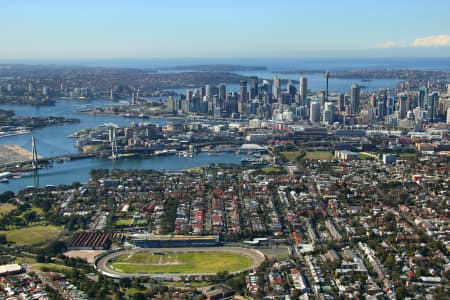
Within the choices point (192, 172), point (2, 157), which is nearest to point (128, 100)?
point (2, 157)

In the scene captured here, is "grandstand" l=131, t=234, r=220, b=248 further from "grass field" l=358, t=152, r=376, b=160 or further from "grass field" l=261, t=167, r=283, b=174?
"grass field" l=358, t=152, r=376, b=160

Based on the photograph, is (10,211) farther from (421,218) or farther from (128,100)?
(128,100)

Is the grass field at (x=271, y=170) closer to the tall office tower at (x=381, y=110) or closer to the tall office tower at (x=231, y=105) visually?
the tall office tower at (x=381, y=110)

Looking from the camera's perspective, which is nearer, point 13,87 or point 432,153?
point 432,153

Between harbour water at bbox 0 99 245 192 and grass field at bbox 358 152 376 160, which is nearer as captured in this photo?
harbour water at bbox 0 99 245 192

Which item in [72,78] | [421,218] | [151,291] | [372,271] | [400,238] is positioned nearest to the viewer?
[151,291]

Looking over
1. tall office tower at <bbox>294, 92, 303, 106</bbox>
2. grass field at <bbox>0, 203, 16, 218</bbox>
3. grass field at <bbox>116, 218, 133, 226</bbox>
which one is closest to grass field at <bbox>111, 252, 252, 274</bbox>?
grass field at <bbox>116, 218, 133, 226</bbox>
